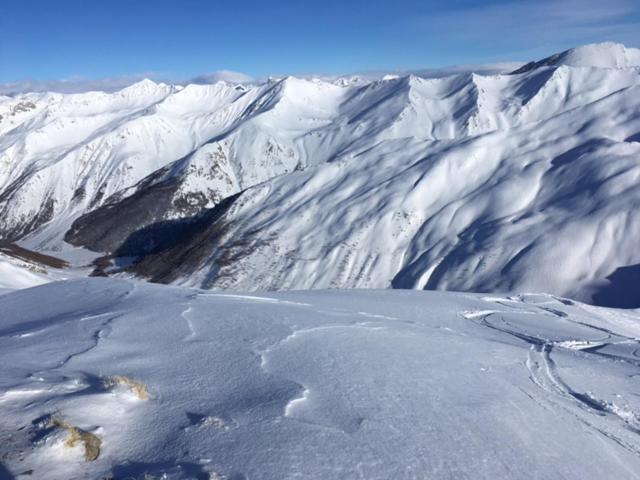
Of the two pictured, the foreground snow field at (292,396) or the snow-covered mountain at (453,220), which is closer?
the foreground snow field at (292,396)

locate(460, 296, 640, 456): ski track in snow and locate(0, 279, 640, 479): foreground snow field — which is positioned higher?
locate(0, 279, 640, 479): foreground snow field

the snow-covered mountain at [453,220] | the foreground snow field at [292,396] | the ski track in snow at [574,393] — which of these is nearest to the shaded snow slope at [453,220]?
the snow-covered mountain at [453,220]

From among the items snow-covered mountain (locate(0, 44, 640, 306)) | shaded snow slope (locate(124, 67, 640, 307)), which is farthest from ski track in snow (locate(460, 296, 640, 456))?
snow-covered mountain (locate(0, 44, 640, 306))

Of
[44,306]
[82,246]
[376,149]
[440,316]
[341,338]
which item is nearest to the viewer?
[341,338]

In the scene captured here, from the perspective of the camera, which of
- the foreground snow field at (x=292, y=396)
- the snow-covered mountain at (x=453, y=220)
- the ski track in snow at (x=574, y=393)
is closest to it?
the foreground snow field at (x=292, y=396)

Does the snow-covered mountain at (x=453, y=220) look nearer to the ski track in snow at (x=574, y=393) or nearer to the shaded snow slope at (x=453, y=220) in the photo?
the shaded snow slope at (x=453, y=220)

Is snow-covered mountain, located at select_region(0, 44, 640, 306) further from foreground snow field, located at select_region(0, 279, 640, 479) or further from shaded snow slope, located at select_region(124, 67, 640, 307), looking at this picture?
foreground snow field, located at select_region(0, 279, 640, 479)

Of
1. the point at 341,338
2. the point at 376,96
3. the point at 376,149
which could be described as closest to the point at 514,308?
the point at 341,338

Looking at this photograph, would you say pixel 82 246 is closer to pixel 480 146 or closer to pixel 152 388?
pixel 480 146
